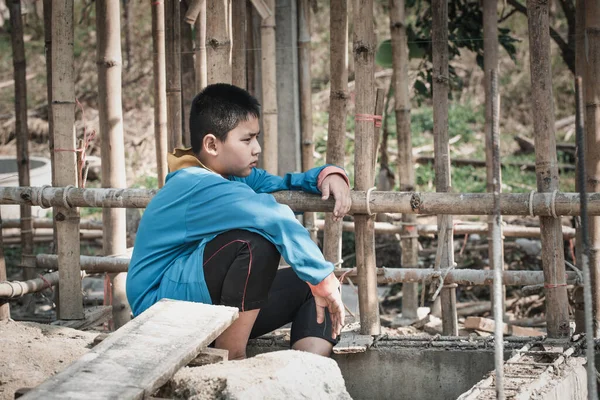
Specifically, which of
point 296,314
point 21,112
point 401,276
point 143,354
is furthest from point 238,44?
point 143,354

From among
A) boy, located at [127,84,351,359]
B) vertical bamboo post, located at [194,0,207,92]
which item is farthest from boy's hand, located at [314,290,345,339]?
vertical bamboo post, located at [194,0,207,92]

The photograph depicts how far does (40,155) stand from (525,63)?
23.3ft

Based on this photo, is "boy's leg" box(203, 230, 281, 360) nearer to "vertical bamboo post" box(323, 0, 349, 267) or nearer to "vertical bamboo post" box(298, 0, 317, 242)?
"vertical bamboo post" box(323, 0, 349, 267)

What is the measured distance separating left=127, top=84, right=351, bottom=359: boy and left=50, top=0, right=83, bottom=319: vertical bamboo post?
0.94 m

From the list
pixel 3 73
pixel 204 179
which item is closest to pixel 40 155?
pixel 3 73

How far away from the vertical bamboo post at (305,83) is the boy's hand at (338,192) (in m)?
1.99

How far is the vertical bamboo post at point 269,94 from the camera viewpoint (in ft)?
15.3

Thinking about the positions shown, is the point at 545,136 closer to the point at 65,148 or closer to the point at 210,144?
the point at 210,144

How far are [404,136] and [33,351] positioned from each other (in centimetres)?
319

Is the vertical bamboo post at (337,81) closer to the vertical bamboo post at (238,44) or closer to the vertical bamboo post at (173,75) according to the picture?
the vertical bamboo post at (238,44)

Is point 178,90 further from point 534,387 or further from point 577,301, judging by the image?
point 534,387

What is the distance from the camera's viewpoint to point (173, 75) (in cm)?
560

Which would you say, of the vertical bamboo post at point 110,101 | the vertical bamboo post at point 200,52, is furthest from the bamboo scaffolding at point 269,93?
the vertical bamboo post at point 110,101

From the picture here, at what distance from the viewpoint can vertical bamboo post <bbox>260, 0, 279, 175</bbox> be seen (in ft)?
15.3
